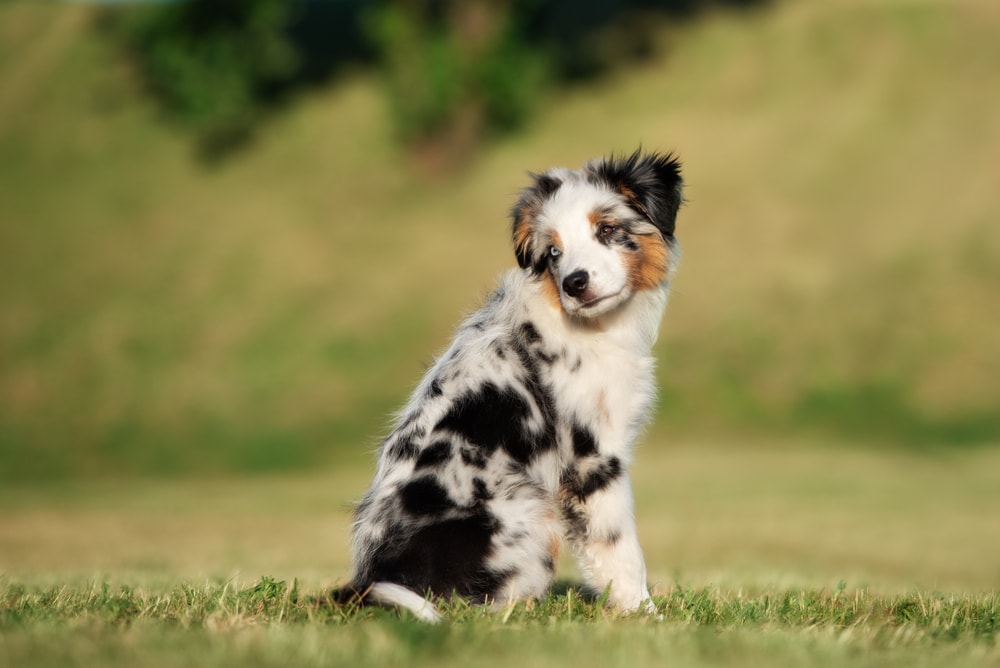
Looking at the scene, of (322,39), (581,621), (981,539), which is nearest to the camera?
(581,621)

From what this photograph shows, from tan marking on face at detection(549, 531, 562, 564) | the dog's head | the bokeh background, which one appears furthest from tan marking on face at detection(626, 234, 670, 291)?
the bokeh background

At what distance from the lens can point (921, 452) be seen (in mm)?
22109

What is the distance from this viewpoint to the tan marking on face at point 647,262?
6785 mm

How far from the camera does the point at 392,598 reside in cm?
541

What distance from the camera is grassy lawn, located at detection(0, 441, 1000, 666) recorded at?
4.77 metres

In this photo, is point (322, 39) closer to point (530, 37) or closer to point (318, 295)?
point (530, 37)

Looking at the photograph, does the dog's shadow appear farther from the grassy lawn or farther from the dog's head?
the dog's head

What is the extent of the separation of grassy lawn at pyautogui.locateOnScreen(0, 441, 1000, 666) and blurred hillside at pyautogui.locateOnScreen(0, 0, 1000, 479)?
6.14ft

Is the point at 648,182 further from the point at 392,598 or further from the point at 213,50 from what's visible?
the point at 213,50

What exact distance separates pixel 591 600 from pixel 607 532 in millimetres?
552

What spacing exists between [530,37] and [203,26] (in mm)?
9903

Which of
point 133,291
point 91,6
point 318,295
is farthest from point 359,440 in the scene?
point 91,6

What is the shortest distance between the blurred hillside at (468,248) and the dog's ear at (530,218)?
52.5 ft

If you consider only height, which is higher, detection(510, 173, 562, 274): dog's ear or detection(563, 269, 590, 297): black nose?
detection(510, 173, 562, 274): dog's ear
